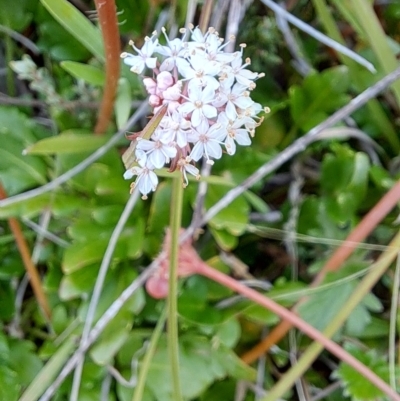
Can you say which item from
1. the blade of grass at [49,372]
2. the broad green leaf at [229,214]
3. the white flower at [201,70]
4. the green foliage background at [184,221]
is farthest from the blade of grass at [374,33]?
the blade of grass at [49,372]

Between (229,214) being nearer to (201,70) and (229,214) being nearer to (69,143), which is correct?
(69,143)

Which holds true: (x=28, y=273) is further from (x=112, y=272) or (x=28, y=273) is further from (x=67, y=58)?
(x=67, y=58)

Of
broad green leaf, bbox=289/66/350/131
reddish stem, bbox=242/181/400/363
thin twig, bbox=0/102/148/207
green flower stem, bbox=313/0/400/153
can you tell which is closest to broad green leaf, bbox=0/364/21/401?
thin twig, bbox=0/102/148/207

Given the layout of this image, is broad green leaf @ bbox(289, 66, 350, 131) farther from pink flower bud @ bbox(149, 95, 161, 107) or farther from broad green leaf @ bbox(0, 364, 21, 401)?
broad green leaf @ bbox(0, 364, 21, 401)

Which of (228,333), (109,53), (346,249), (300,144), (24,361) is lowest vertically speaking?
(24,361)

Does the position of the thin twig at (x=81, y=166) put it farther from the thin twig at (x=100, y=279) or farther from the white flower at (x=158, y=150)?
the white flower at (x=158, y=150)

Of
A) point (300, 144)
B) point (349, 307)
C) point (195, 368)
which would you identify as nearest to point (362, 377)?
point (349, 307)
